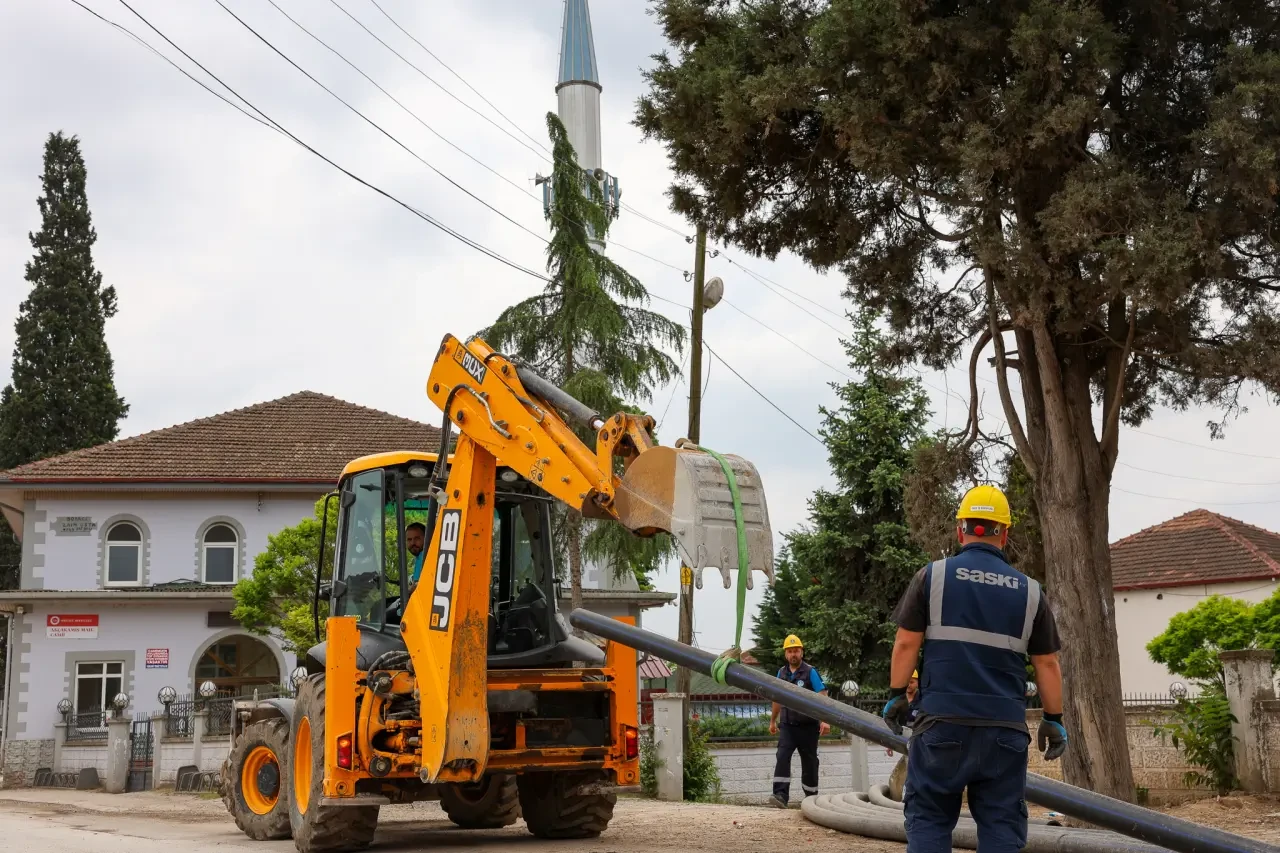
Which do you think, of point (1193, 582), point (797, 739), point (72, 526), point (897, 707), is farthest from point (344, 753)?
point (1193, 582)

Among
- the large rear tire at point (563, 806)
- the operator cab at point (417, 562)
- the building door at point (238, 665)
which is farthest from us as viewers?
the building door at point (238, 665)

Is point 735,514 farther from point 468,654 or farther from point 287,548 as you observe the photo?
point 287,548

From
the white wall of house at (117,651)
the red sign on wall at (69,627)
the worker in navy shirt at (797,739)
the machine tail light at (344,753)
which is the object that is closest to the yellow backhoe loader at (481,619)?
the machine tail light at (344,753)

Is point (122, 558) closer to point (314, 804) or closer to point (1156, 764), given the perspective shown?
point (1156, 764)

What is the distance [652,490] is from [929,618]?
2290 mm

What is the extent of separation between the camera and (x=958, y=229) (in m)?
14.4

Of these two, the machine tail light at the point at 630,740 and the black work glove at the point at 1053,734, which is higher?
the black work glove at the point at 1053,734

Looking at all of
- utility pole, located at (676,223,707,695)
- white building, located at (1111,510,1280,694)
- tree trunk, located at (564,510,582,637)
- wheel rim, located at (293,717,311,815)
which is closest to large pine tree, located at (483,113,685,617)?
tree trunk, located at (564,510,582,637)

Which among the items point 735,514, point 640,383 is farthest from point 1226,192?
point 640,383

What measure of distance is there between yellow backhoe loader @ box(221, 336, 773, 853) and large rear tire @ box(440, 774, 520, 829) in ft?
0.28

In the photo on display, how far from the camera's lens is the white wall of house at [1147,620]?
40.2 meters

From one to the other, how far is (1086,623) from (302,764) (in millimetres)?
7580

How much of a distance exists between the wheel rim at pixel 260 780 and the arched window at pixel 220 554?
81.0 feet

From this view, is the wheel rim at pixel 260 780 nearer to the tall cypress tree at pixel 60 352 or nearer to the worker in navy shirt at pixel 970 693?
the worker in navy shirt at pixel 970 693
